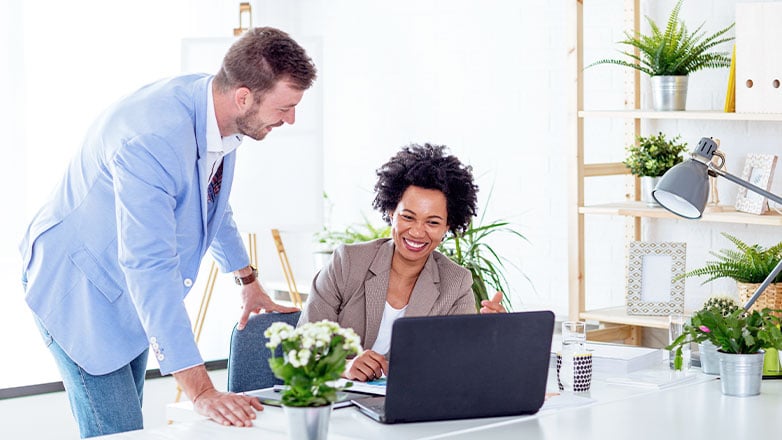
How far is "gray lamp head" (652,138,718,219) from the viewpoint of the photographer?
8.52 ft

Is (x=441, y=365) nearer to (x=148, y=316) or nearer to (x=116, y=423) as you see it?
(x=148, y=316)

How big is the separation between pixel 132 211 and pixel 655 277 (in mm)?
2218

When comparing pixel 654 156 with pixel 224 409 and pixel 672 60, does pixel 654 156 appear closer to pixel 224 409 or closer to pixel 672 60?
pixel 672 60

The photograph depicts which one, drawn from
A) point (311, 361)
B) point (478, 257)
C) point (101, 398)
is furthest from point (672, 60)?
point (311, 361)

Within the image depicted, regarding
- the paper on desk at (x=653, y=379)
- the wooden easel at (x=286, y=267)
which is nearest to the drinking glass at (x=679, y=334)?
the paper on desk at (x=653, y=379)

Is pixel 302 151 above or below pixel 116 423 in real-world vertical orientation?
above

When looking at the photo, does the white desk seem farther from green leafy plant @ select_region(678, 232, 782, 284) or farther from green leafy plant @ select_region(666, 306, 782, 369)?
green leafy plant @ select_region(678, 232, 782, 284)

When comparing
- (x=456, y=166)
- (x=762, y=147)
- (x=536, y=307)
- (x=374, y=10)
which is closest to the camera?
(x=456, y=166)

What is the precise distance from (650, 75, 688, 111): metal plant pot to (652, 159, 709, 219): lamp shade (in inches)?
50.7

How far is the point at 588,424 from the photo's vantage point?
2232 mm

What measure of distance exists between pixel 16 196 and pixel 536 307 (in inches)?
83.9

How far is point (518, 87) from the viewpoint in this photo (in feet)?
15.4

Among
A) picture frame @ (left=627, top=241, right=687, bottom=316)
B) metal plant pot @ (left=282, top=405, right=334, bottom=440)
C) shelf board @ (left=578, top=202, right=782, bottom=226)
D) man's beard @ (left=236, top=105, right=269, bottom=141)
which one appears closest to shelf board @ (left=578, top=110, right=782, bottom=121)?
shelf board @ (left=578, top=202, right=782, bottom=226)

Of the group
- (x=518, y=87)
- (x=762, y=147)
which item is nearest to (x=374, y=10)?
(x=518, y=87)
